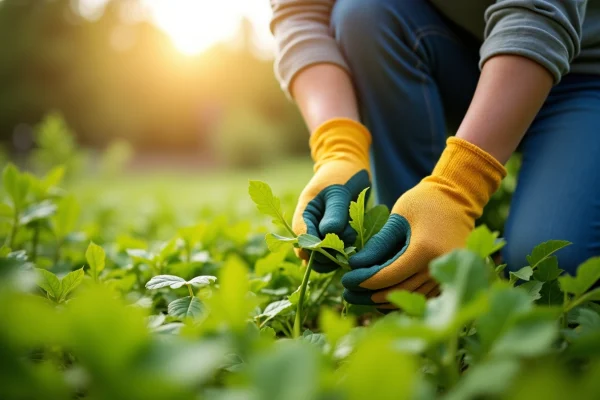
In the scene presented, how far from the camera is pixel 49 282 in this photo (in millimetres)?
745

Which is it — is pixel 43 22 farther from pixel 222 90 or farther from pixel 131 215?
pixel 131 215

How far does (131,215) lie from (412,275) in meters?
2.15

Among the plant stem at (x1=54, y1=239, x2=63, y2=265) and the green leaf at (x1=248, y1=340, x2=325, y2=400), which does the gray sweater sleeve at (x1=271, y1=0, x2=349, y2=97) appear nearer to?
the plant stem at (x1=54, y1=239, x2=63, y2=265)

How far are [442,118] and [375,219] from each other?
27.5 inches

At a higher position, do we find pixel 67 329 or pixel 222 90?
pixel 222 90

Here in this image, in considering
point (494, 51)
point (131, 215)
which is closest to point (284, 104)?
point (131, 215)

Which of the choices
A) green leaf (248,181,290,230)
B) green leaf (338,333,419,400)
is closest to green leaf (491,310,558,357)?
green leaf (338,333,419,400)

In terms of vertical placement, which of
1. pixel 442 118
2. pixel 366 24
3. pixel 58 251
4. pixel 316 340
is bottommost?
pixel 316 340

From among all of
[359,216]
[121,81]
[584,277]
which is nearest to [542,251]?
[584,277]

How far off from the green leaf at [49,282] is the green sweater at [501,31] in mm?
828

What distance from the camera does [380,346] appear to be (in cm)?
32

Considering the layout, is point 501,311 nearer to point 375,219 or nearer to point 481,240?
point 481,240

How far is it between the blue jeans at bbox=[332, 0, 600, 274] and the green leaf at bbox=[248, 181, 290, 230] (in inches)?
25.3

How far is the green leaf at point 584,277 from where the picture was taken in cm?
56
